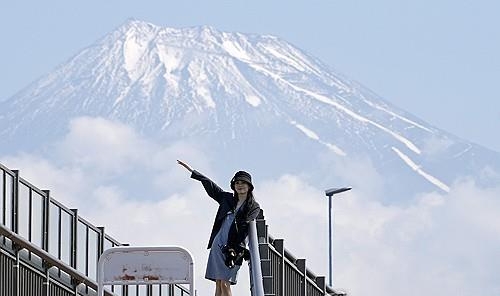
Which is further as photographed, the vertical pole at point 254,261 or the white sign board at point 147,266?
the vertical pole at point 254,261

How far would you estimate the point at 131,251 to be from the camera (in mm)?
16109

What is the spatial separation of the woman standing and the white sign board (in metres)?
1.01

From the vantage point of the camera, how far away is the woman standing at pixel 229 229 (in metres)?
17.2

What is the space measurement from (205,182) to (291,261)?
8464mm

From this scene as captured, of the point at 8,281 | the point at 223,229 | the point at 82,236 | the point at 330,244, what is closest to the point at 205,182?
the point at 223,229

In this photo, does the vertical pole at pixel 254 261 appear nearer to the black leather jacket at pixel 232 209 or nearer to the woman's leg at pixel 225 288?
the black leather jacket at pixel 232 209

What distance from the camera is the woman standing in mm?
17156

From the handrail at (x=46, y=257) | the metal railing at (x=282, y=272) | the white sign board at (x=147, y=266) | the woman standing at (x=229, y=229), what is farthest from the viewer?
the metal railing at (x=282, y=272)

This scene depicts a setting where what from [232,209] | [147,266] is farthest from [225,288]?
[147,266]

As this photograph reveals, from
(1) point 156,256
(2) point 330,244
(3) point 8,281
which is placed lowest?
(1) point 156,256

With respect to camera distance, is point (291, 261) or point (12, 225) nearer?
point (12, 225)

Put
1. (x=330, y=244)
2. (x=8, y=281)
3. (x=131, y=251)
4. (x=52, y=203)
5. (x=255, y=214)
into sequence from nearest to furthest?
(x=131, y=251)
(x=255, y=214)
(x=8, y=281)
(x=52, y=203)
(x=330, y=244)

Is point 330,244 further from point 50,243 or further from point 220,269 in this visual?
point 220,269

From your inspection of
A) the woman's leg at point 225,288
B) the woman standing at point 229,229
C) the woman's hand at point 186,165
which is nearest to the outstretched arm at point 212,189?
the woman standing at point 229,229
